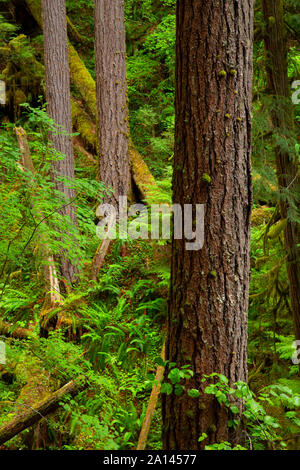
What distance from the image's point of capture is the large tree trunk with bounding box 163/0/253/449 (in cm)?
275

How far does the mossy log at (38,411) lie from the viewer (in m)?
3.62

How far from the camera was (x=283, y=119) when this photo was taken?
162 inches

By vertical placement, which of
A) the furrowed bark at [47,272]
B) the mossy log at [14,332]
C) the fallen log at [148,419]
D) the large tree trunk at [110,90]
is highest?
the large tree trunk at [110,90]

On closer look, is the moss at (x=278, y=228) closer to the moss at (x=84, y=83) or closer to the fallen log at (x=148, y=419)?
the fallen log at (x=148, y=419)

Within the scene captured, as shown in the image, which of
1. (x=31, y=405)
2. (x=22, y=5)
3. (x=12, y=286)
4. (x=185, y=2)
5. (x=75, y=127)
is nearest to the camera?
(x=185, y=2)

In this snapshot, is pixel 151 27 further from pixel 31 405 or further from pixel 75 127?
pixel 31 405

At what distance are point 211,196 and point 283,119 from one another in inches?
74.5

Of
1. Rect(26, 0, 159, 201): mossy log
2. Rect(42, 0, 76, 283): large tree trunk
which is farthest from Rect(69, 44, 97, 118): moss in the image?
Rect(42, 0, 76, 283): large tree trunk

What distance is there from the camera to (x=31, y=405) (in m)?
4.16

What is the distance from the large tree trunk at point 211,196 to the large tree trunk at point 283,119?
137cm
